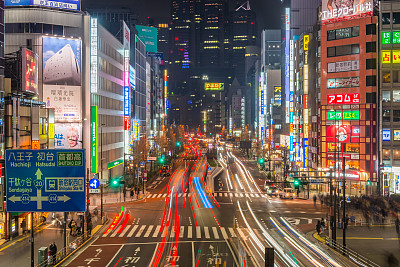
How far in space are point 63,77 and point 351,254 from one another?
50154 mm

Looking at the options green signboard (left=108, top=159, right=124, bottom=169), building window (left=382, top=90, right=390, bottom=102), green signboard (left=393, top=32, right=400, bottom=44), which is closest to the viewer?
green signboard (left=393, top=32, right=400, bottom=44)

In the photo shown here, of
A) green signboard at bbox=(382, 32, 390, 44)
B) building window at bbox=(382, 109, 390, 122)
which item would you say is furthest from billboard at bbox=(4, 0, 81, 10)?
building window at bbox=(382, 109, 390, 122)

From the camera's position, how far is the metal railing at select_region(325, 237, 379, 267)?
2966 cm

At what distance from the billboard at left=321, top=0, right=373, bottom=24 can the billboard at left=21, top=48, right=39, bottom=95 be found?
52639 mm

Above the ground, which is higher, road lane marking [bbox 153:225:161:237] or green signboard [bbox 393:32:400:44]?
green signboard [bbox 393:32:400:44]

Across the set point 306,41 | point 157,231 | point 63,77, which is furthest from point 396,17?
point 157,231

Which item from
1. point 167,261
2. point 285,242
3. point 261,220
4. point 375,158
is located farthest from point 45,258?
point 375,158

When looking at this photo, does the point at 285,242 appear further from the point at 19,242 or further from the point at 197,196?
the point at 197,196

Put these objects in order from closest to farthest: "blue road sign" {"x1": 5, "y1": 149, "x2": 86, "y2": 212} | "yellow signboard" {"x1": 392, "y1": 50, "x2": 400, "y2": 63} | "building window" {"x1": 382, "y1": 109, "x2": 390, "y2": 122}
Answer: "blue road sign" {"x1": 5, "y1": 149, "x2": 86, "y2": 212} < "yellow signboard" {"x1": 392, "y1": 50, "x2": 400, "y2": 63} < "building window" {"x1": 382, "y1": 109, "x2": 390, "y2": 122}

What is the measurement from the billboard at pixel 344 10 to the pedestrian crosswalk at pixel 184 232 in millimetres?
48667

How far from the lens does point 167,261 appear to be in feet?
101

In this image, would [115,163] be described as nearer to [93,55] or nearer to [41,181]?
[93,55]

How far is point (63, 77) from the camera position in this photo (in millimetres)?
67062

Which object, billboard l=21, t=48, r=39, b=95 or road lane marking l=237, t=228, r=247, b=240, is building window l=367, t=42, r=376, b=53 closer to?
road lane marking l=237, t=228, r=247, b=240
